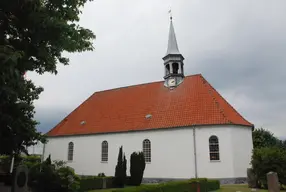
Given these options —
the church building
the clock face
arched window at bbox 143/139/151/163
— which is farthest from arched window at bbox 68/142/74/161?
the clock face

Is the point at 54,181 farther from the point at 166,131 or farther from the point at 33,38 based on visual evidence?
the point at 166,131

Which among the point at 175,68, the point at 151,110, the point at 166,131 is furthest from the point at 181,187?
the point at 175,68

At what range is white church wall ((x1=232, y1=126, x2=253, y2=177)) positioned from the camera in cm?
1962

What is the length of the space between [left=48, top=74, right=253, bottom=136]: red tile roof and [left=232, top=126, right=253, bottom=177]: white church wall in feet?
2.39

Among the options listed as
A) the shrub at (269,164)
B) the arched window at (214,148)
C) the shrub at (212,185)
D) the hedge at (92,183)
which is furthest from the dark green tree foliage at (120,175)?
the shrub at (269,164)

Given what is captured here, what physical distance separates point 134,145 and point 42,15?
17770mm

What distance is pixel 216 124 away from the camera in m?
20.1

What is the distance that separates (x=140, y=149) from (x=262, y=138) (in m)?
13.6

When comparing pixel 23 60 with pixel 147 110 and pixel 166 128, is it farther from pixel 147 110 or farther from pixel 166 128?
pixel 147 110

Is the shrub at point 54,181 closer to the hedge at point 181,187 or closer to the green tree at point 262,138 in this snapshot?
the hedge at point 181,187

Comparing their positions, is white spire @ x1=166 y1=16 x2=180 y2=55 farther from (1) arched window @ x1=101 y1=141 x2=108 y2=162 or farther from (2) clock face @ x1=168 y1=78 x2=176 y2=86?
(1) arched window @ x1=101 y1=141 x2=108 y2=162

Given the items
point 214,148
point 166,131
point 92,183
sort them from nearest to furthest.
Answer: point 92,183 < point 214,148 < point 166,131

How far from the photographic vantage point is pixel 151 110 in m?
24.0

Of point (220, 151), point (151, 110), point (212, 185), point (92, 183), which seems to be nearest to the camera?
point (212, 185)
